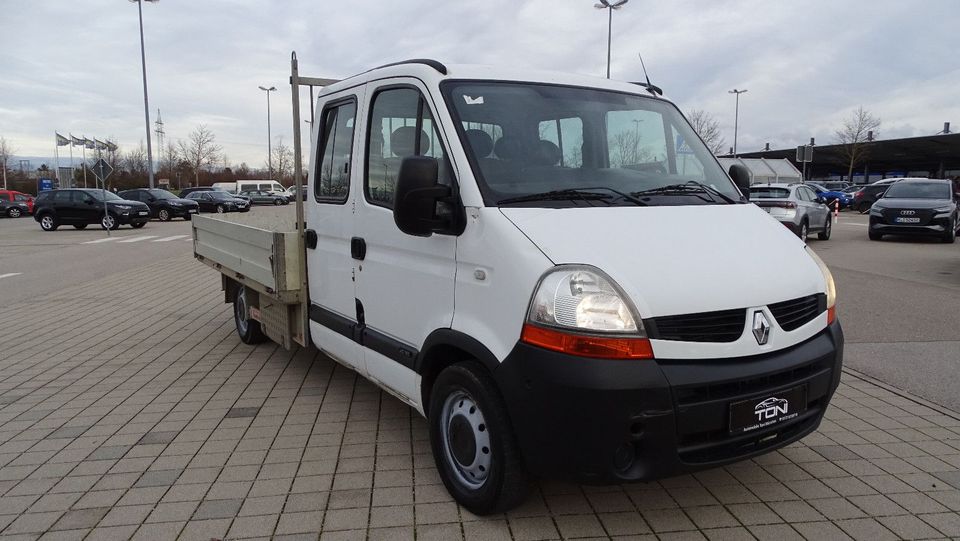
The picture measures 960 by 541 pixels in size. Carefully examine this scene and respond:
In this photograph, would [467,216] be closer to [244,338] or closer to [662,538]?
[662,538]

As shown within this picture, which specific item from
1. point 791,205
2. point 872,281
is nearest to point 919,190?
point 791,205

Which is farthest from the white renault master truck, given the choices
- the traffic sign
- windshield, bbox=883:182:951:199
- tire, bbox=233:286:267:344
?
the traffic sign

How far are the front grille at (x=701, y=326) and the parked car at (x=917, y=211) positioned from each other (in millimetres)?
18088

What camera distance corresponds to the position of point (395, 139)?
379cm

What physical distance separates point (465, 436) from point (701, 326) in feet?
4.06

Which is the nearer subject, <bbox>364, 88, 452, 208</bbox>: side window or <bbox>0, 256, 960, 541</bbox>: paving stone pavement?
<bbox>0, 256, 960, 541</bbox>: paving stone pavement

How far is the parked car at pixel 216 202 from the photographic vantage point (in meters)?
39.8

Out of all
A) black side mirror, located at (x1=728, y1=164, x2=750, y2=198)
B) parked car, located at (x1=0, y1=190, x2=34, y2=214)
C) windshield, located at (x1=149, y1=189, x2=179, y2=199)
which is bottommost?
parked car, located at (x1=0, y1=190, x2=34, y2=214)

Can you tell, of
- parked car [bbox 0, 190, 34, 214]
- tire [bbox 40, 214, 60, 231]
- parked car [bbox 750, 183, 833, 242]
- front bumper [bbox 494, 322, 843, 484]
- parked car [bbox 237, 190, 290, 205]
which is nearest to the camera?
front bumper [bbox 494, 322, 843, 484]

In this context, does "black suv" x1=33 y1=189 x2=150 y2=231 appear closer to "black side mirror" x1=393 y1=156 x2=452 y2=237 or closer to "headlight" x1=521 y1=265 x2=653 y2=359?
"black side mirror" x1=393 y1=156 x2=452 y2=237

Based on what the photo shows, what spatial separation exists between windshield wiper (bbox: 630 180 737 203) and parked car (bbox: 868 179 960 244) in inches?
674

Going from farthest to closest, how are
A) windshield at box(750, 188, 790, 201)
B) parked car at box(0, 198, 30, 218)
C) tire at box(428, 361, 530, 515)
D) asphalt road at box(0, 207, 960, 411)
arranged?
parked car at box(0, 198, 30, 218)
windshield at box(750, 188, 790, 201)
asphalt road at box(0, 207, 960, 411)
tire at box(428, 361, 530, 515)

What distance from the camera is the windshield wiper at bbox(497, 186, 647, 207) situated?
10.3 feet

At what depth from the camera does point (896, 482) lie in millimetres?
3650
